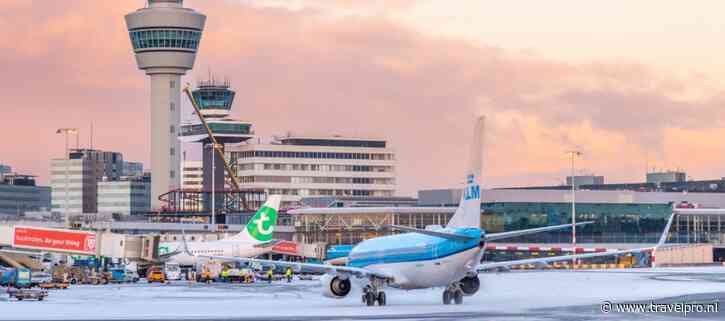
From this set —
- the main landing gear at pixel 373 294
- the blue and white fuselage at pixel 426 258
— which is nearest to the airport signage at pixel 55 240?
the blue and white fuselage at pixel 426 258

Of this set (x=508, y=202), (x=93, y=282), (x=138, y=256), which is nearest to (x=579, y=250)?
(x=508, y=202)

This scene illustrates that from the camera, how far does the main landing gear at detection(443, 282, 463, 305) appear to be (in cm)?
6631

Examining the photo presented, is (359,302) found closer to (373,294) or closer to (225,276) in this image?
(373,294)

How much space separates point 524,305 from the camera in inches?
2505

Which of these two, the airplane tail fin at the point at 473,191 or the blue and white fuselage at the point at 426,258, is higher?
the airplane tail fin at the point at 473,191

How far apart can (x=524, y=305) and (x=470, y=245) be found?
445 centimetres

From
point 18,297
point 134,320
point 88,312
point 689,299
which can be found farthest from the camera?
point 18,297

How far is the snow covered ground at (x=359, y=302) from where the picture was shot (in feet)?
188

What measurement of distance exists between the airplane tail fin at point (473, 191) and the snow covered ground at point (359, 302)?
4.37 meters

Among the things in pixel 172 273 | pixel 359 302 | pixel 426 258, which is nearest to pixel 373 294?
pixel 426 258

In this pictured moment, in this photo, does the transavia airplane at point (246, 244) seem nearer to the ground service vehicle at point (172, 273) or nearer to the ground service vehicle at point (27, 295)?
the ground service vehicle at point (172, 273)

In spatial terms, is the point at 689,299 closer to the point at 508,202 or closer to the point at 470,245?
the point at 470,245

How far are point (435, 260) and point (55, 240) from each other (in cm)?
6438

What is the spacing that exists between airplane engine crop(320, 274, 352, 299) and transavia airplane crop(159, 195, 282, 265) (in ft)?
211
